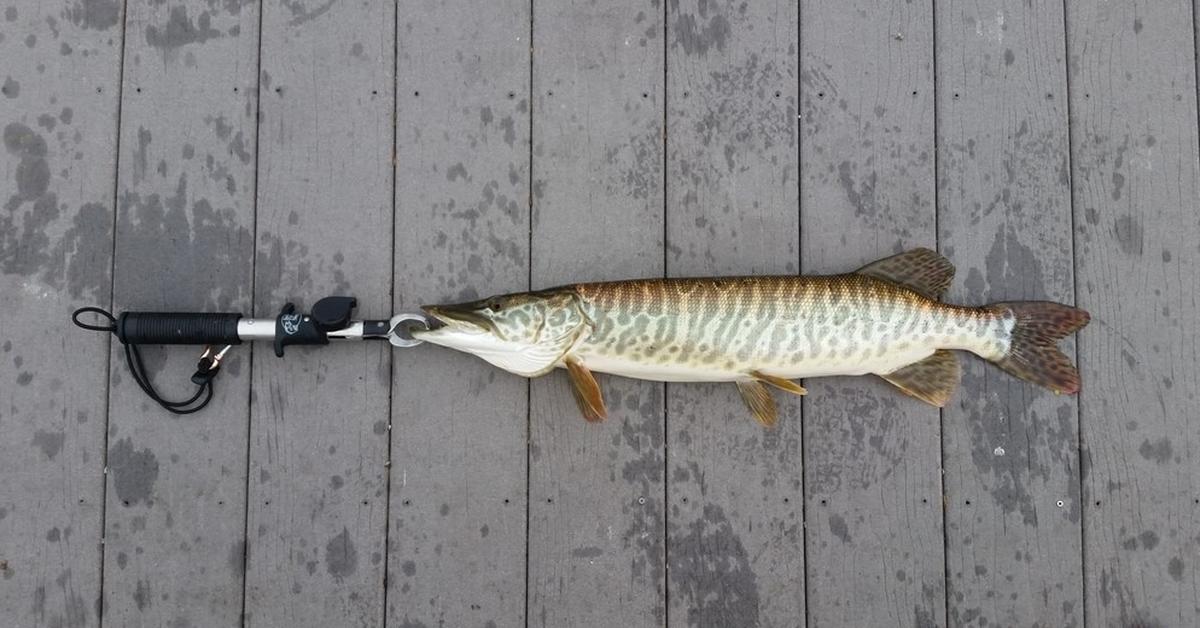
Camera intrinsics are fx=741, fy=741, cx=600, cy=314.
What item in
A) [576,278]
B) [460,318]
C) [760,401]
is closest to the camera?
[460,318]

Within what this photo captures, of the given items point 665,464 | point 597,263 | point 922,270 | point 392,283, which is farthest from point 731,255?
point 392,283

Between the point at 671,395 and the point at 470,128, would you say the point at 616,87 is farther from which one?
the point at 671,395

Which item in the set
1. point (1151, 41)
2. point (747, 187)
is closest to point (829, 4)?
point (747, 187)

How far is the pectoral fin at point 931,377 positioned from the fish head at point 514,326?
0.98m

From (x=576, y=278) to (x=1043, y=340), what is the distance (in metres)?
1.43

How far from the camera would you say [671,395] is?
2.29 m

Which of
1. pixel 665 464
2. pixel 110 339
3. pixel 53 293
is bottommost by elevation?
pixel 665 464

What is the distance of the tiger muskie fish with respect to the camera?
2127 millimetres

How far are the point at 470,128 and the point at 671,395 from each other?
3.49ft

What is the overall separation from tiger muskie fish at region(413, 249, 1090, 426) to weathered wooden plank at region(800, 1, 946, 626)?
0.15 metres

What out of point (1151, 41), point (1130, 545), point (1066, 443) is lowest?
point (1130, 545)

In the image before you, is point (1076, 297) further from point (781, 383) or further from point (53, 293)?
point (53, 293)

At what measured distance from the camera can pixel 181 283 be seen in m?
2.30

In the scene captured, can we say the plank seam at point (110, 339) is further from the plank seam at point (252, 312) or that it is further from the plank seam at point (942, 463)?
the plank seam at point (942, 463)
